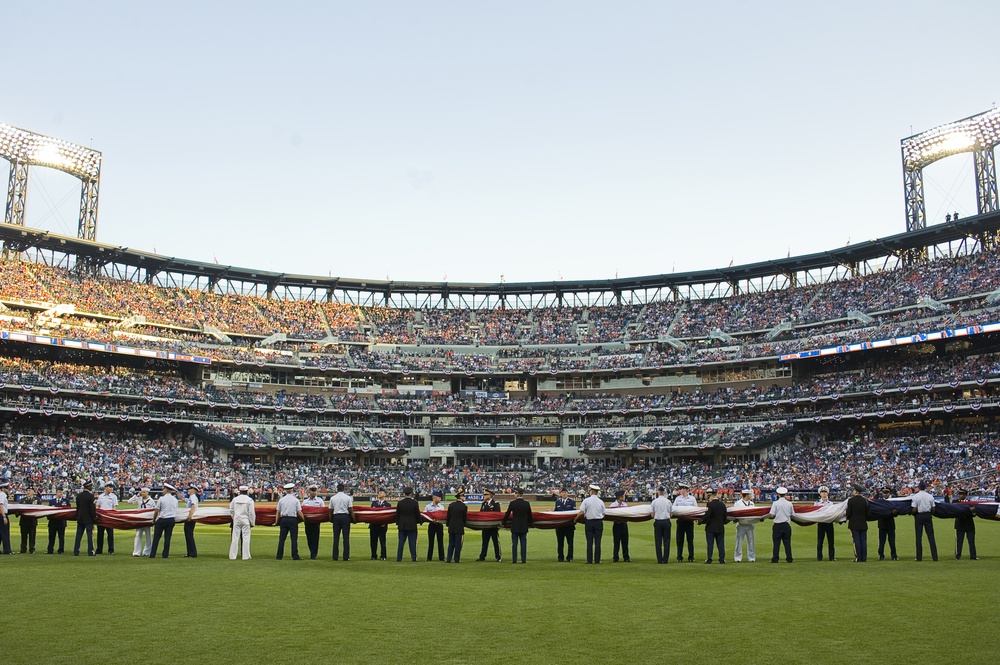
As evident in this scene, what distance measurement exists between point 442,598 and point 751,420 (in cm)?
6787

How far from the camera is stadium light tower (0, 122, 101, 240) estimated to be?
80.1 meters

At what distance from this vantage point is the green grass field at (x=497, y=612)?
34.4 feet

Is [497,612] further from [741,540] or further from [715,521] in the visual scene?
[741,540]

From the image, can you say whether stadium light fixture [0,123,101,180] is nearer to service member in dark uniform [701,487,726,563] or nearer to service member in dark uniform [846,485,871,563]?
service member in dark uniform [701,487,726,563]

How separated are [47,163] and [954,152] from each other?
86364 millimetres

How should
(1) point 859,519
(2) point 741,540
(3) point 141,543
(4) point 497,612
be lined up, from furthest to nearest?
(3) point 141,543
(2) point 741,540
(1) point 859,519
(4) point 497,612

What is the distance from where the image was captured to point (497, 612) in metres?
13.5

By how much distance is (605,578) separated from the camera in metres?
18.2

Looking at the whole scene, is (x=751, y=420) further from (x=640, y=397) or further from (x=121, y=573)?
(x=121, y=573)

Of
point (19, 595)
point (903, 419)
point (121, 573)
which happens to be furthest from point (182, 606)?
point (903, 419)

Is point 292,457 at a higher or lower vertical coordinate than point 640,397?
lower

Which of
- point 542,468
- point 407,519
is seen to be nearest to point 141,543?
point 407,519

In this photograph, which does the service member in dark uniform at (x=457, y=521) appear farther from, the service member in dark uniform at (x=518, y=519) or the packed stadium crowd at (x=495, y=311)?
the packed stadium crowd at (x=495, y=311)

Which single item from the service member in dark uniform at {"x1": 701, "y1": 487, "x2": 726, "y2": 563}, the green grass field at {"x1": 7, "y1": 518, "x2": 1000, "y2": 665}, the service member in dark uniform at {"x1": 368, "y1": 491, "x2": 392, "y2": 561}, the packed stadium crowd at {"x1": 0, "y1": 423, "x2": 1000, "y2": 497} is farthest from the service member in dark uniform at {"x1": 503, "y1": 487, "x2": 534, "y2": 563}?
the packed stadium crowd at {"x1": 0, "y1": 423, "x2": 1000, "y2": 497}
